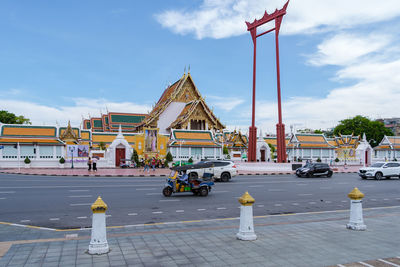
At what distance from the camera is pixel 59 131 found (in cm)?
3778

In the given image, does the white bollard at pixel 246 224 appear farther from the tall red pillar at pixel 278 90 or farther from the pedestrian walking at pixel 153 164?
the tall red pillar at pixel 278 90

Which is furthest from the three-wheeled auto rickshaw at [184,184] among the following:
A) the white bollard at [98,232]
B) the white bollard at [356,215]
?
the white bollard at [98,232]

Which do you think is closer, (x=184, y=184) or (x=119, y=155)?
(x=184, y=184)

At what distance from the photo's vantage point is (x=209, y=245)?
639cm

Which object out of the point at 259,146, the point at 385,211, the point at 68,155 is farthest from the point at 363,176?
the point at 68,155

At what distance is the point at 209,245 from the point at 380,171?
23.3m

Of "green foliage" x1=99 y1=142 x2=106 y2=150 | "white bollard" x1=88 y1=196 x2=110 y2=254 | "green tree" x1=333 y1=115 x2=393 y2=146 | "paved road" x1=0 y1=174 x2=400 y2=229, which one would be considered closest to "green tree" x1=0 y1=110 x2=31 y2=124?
"green foliage" x1=99 y1=142 x2=106 y2=150

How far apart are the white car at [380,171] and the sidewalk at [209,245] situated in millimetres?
18169

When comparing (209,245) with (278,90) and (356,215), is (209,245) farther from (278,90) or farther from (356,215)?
(278,90)

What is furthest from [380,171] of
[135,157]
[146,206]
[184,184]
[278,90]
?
[135,157]

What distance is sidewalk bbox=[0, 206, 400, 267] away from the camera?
5523 mm

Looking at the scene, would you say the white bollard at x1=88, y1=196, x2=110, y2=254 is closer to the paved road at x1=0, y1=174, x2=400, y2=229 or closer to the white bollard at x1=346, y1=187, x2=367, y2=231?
the paved road at x1=0, y1=174, x2=400, y2=229

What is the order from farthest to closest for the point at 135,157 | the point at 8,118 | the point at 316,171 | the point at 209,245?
the point at 8,118 → the point at 135,157 → the point at 316,171 → the point at 209,245

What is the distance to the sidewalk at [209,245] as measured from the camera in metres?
5.52
